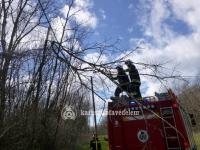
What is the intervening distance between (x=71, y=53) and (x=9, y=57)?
2.27 m

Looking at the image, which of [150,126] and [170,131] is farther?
[150,126]

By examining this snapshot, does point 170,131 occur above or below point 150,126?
below

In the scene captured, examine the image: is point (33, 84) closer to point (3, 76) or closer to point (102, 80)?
point (3, 76)

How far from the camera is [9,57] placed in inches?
207

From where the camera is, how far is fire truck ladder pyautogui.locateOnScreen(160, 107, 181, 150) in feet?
23.5

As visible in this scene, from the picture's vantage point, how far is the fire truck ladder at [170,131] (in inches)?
282

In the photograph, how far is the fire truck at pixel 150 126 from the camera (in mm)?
7168

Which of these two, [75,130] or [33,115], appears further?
[75,130]

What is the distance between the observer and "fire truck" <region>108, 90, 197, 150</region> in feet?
23.5

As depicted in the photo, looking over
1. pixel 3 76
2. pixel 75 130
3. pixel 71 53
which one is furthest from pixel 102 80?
pixel 75 130

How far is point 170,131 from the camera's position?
7.26m

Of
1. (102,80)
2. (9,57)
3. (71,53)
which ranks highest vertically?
(9,57)

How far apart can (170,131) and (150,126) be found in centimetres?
55

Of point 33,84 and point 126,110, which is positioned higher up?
point 33,84
